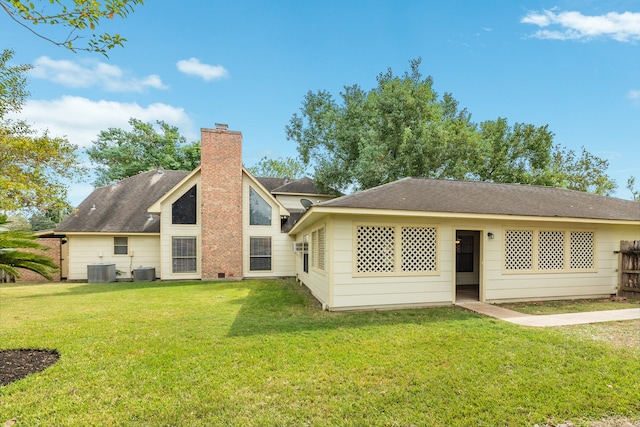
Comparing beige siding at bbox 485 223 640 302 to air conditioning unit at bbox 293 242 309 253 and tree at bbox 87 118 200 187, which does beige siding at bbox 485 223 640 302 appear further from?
tree at bbox 87 118 200 187

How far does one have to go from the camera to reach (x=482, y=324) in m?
5.80

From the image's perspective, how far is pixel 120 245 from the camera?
14.0 m

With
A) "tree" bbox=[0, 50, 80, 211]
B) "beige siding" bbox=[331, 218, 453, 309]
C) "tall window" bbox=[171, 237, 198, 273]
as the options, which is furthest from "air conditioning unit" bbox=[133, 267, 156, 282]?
"beige siding" bbox=[331, 218, 453, 309]

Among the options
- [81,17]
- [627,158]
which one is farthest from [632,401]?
[627,158]

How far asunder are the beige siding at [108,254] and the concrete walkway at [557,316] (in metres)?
13.0

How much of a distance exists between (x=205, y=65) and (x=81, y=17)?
12.9 metres

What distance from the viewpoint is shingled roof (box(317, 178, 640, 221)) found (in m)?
7.38

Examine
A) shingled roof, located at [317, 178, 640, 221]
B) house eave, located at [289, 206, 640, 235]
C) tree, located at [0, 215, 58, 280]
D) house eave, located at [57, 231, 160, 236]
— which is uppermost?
shingled roof, located at [317, 178, 640, 221]

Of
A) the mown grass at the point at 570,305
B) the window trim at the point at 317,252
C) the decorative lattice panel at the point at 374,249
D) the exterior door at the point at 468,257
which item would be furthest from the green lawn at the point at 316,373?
the exterior door at the point at 468,257

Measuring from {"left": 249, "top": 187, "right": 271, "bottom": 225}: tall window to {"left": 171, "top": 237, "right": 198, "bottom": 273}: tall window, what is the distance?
2.70 metres

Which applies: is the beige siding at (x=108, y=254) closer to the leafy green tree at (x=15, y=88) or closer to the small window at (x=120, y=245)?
the small window at (x=120, y=245)

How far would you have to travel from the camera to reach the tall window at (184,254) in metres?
13.3

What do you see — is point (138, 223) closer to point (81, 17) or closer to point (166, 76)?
point (166, 76)

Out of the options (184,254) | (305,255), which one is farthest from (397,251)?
(184,254)
